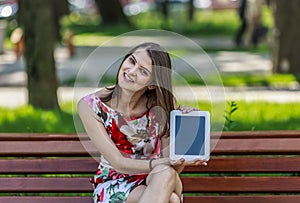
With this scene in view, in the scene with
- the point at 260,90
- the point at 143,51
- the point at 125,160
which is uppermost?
the point at 143,51

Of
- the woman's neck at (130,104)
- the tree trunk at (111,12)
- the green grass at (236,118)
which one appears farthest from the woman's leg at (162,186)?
the tree trunk at (111,12)

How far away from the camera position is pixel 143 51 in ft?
15.1

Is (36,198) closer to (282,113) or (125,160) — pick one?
(125,160)

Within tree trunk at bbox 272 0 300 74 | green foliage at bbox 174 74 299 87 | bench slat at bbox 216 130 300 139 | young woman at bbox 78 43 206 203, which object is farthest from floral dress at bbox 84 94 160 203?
tree trunk at bbox 272 0 300 74

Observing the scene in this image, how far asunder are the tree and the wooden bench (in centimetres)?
525

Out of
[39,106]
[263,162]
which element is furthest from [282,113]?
[263,162]

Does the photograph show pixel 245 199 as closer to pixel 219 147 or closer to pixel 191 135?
pixel 219 147

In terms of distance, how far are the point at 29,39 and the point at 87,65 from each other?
5.65m

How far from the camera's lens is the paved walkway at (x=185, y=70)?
15.8ft

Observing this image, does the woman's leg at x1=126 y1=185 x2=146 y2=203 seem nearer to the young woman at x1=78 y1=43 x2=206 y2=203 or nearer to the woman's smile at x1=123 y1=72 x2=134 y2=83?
the young woman at x1=78 y1=43 x2=206 y2=203

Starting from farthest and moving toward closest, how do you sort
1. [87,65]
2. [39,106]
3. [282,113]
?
1. [39,106]
2. [282,113]
3. [87,65]

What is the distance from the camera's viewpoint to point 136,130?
4.77m

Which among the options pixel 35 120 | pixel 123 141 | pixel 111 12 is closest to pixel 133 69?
pixel 123 141

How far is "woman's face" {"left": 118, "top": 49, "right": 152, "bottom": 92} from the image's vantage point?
4.57m
